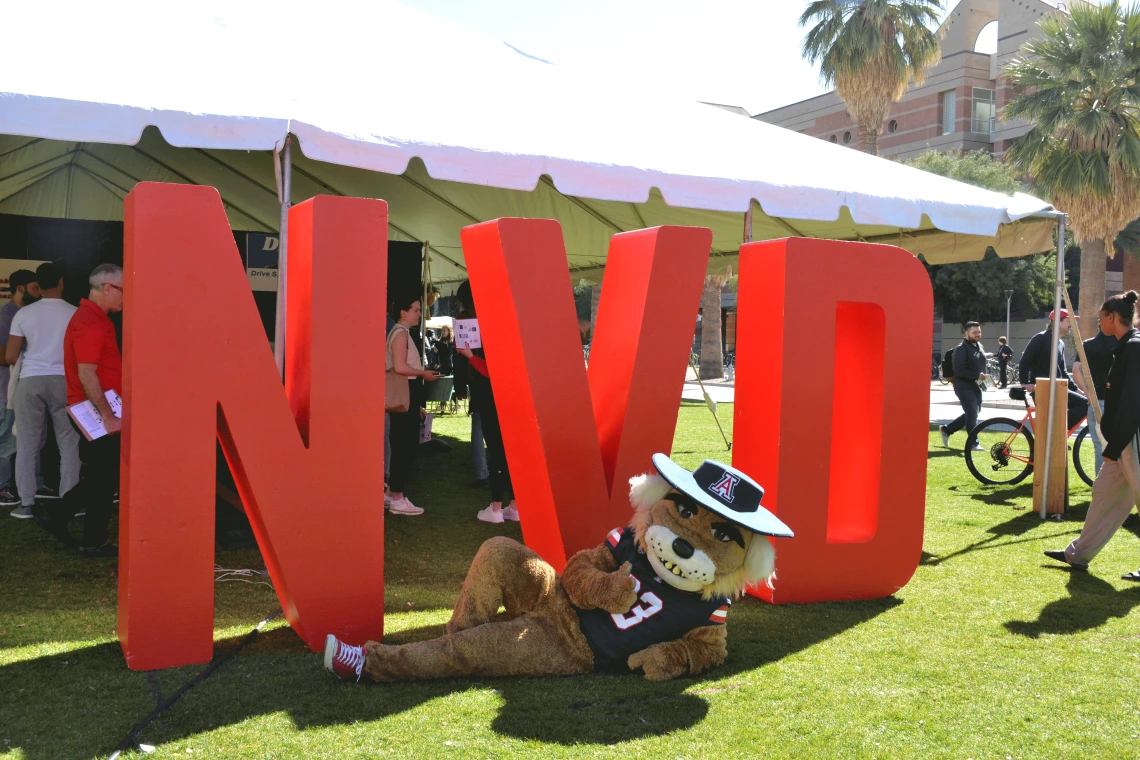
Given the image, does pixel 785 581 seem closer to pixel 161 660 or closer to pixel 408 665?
pixel 408 665

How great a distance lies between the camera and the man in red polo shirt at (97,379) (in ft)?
16.0

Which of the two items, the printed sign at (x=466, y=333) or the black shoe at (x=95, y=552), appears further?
the printed sign at (x=466, y=333)

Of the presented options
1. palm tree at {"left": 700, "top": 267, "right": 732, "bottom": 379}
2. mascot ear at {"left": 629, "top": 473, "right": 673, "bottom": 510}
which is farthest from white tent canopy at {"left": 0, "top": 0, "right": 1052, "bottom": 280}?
palm tree at {"left": 700, "top": 267, "right": 732, "bottom": 379}

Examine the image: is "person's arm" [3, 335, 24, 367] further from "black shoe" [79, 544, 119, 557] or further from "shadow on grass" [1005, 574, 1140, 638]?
"shadow on grass" [1005, 574, 1140, 638]

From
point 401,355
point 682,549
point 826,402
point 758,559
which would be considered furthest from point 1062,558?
point 401,355

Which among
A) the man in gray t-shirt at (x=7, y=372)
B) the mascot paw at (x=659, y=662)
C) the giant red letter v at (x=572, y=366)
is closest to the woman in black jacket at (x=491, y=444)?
the giant red letter v at (x=572, y=366)

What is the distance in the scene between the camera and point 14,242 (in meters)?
9.32

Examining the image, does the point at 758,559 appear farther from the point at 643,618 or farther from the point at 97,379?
the point at 97,379

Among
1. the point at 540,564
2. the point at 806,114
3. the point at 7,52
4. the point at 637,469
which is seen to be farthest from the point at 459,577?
the point at 806,114

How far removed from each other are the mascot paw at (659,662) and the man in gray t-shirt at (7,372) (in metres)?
5.43

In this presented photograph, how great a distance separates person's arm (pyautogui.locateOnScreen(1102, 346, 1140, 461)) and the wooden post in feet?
6.95

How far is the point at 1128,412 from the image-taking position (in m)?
5.24

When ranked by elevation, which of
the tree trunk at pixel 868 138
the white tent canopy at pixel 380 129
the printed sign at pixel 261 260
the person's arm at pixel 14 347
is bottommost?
the person's arm at pixel 14 347

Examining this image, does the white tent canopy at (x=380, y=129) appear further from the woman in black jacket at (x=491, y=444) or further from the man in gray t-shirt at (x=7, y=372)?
the woman in black jacket at (x=491, y=444)
